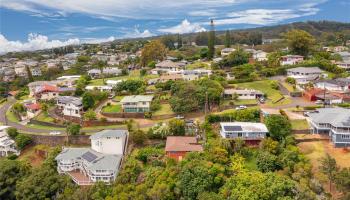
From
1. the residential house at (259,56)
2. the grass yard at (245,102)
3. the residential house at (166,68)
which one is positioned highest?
the residential house at (259,56)

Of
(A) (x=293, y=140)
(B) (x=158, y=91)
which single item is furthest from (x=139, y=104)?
(A) (x=293, y=140)

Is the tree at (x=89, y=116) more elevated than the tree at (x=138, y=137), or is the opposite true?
the tree at (x=89, y=116)

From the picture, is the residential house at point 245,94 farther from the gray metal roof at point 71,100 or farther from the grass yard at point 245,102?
the gray metal roof at point 71,100

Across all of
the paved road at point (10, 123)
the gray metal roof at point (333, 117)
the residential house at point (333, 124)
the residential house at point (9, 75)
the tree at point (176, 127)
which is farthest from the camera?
the residential house at point (9, 75)

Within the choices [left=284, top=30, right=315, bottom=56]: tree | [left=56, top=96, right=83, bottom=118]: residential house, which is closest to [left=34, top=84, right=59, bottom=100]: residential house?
[left=56, top=96, right=83, bottom=118]: residential house

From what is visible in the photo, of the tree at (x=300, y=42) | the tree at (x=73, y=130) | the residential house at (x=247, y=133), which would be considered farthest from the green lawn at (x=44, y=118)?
the tree at (x=300, y=42)

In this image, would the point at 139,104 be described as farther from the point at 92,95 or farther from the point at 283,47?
the point at 283,47

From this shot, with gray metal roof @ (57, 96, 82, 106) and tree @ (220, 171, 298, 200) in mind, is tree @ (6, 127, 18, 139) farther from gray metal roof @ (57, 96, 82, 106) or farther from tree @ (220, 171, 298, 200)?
tree @ (220, 171, 298, 200)

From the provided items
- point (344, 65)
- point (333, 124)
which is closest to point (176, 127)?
point (333, 124)
